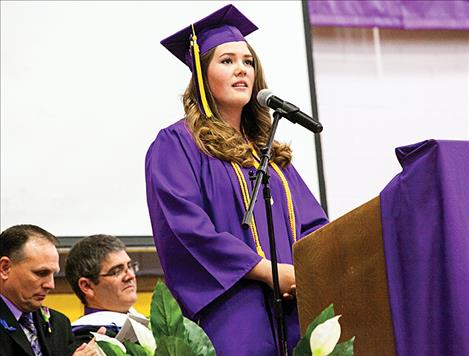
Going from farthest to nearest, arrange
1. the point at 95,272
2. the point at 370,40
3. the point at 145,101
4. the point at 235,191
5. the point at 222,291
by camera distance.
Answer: the point at 370,40, the point at 145,101, the point at 95,272, the point at 235,191, the point at 222,291

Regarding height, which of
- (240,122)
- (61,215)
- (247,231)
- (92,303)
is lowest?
(92,303)

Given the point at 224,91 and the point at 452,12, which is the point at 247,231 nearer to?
the point at 224,91

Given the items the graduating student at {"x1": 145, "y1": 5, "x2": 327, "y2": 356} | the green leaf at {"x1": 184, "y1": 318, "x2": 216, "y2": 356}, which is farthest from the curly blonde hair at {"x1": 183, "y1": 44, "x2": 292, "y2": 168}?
the green leaf at {"x1": 184, "y1": 318, "x2": 216, "y2": 356}

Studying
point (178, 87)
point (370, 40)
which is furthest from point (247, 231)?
point (370, 40)

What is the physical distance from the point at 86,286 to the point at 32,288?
49 cm

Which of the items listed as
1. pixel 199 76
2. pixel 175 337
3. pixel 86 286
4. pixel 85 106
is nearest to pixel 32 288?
pixel 86 286

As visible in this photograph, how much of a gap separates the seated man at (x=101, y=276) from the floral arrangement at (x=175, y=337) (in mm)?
3150

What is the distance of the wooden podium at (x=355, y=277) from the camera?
7.52 ft

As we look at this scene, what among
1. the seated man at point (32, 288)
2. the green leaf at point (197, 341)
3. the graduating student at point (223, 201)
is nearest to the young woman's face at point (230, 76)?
the graduating student at point (223, 201)

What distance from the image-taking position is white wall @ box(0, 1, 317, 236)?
5.18 m

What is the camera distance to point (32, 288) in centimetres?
439

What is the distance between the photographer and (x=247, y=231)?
3189mm

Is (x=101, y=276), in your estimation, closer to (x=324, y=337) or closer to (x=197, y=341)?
(x=197, y=341)

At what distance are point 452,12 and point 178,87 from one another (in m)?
2.00
